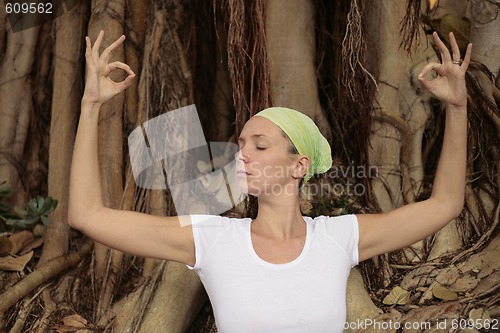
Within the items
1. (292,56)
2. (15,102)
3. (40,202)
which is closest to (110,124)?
(40,202)

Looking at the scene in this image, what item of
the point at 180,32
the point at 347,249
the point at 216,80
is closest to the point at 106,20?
the point at 180,32

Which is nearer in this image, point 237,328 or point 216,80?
point 237,328

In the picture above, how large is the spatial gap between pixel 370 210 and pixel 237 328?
112 cm

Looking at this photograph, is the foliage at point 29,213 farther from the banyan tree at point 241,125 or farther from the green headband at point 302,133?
the green headband at point 302,133

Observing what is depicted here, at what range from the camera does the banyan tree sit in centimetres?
266

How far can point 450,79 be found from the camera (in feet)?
6.09

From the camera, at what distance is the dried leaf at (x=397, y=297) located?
267 cm

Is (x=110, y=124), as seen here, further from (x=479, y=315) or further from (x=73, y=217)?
(x=479, y=315)

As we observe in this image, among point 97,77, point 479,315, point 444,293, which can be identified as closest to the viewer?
point 97,77

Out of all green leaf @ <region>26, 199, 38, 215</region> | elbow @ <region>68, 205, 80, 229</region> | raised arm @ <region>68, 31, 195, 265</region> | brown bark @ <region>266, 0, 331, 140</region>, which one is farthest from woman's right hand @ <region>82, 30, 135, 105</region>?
green leaf @ <region>26, 199, 38, 215</region>

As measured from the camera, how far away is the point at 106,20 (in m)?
2.98

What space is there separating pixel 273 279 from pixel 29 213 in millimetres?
1443

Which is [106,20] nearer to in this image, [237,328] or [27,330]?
[27,330]

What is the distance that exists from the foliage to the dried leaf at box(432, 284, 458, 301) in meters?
1.32
